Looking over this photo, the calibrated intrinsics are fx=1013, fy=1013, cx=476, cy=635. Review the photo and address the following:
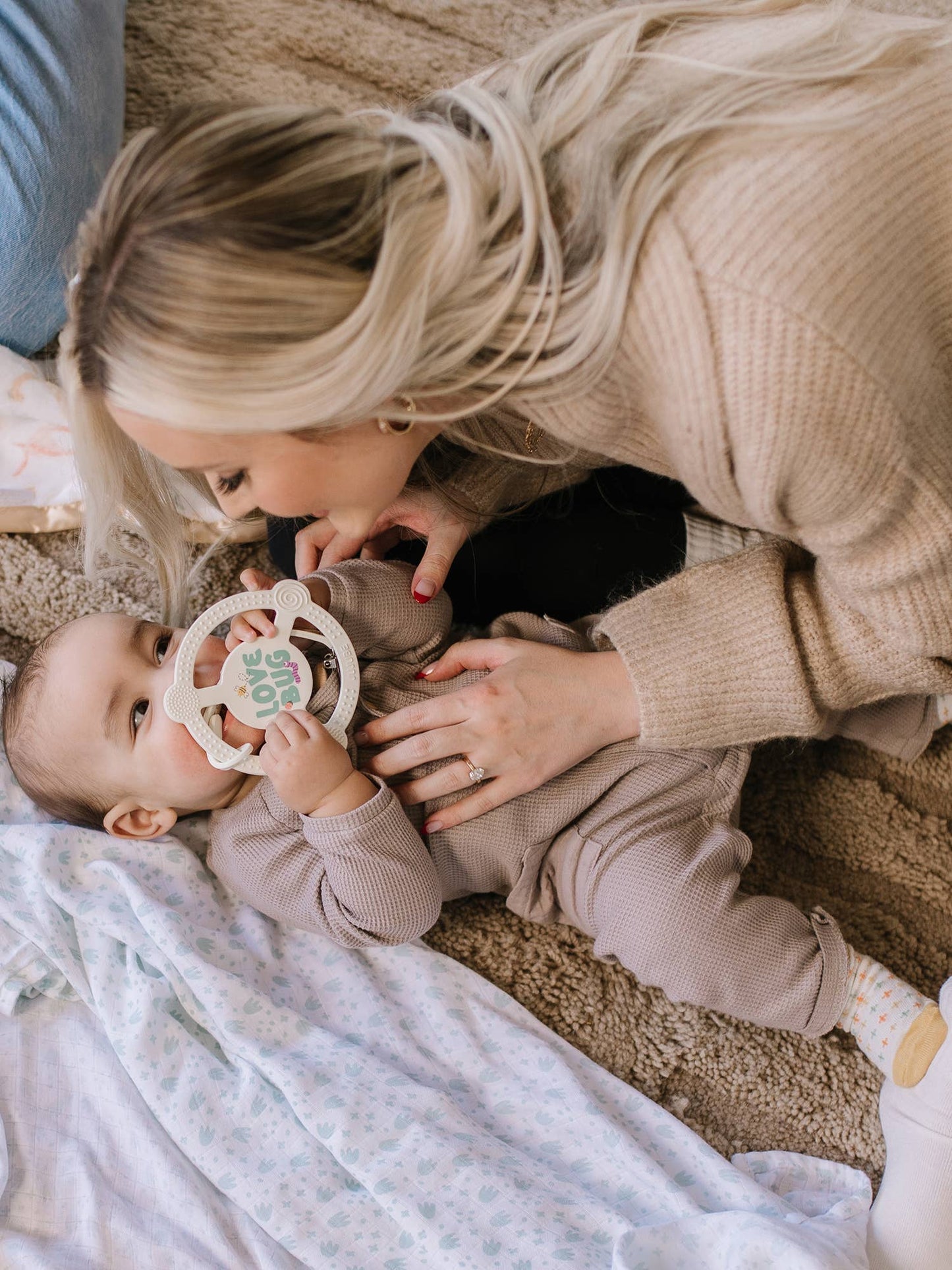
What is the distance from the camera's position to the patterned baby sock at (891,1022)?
1.05m

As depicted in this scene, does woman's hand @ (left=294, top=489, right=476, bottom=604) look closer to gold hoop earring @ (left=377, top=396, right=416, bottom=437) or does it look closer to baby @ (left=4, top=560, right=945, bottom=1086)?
baby @ (left=4, top=560, right=945, bottom=1086)

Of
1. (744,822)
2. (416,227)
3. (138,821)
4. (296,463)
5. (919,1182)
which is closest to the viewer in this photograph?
(416,227)

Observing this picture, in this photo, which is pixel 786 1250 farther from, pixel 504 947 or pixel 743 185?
pixel 743 185

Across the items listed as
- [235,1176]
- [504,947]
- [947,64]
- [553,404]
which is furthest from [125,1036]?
[947,64]

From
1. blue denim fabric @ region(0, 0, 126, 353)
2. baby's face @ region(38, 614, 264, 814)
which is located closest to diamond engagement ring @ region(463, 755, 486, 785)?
baby's face @ region(38, 614, 264, 814)

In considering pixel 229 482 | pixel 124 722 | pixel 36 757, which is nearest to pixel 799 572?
pixel 229 482

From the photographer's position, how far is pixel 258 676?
43.4 inches

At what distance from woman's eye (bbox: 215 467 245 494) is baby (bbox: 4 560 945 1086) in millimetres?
233

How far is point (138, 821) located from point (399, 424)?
0.62m

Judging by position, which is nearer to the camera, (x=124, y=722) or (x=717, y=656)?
(x=717, y=656)

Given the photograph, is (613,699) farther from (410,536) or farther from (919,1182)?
(919,1182)

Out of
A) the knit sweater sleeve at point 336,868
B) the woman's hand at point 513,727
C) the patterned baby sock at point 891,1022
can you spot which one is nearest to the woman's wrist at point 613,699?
the woman's hand at point 513,727

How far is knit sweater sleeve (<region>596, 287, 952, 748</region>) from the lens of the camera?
2.46 feet

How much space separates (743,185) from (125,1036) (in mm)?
1010
